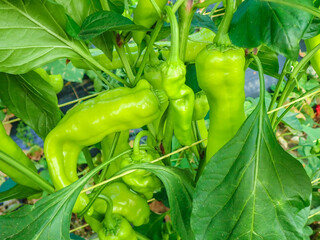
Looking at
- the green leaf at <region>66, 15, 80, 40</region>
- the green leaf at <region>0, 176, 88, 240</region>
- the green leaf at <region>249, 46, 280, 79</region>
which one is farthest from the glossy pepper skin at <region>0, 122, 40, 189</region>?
the green leaf at <region>249, 46, 280, 79</region>

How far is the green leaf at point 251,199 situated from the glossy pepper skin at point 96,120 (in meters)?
0.14

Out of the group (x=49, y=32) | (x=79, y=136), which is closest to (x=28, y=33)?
(x=49, y=32)

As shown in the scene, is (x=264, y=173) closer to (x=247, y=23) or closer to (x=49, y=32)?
(x=247, y=23)

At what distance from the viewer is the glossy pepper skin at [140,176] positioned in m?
0.58

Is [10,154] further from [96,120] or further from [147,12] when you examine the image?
[147,12]

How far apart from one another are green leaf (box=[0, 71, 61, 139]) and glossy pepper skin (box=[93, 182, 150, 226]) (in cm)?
18

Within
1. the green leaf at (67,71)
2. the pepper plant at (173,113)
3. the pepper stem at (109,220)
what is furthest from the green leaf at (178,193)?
the green leaf at (67,71)

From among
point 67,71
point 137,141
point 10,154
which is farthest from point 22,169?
point 67,71

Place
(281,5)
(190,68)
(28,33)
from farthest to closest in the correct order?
(190,68), (28,33), (281,5)

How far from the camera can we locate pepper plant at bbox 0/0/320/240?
1.44 feet

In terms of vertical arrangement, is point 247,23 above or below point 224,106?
above

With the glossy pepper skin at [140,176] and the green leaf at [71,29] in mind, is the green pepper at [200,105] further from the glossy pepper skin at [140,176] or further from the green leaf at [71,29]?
the green leaf at [71,29]

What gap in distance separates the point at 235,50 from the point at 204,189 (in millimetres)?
193

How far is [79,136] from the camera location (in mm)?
565
